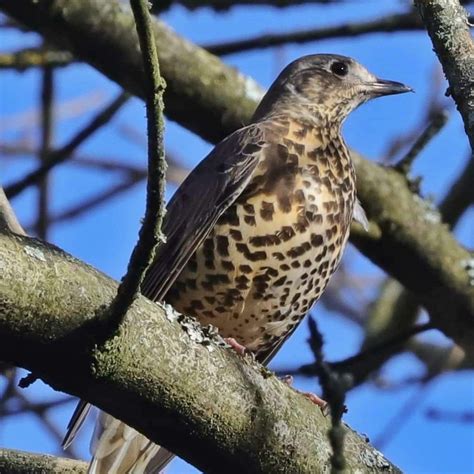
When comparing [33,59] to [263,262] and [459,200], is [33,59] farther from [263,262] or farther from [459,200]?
[459,200]

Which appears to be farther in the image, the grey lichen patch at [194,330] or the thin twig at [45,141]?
the thin twig at [45,141]

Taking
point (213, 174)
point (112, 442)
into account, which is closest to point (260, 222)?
point (213, 174)

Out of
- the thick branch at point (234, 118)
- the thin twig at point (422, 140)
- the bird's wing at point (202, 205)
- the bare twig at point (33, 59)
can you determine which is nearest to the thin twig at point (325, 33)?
the thick branch at point (234, 118)

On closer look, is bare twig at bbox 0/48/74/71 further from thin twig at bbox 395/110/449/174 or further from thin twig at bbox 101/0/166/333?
thin twig at bbox 101/0/166/333

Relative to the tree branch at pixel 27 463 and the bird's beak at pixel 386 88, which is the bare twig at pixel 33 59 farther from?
the tree branch at pixel 27 463

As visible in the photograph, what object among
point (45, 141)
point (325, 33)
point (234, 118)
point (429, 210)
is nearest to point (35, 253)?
point (234, 118)

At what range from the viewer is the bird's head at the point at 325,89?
5.75 m

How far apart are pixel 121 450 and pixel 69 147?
1.78 metres

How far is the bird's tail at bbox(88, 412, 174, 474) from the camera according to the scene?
461 centimetres

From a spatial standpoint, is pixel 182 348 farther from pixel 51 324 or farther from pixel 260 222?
pixel 260 222

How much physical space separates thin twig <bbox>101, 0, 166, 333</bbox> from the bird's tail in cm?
179

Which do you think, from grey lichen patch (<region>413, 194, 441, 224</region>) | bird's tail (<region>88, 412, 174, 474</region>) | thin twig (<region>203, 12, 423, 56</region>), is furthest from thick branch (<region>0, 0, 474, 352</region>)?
bird's tail (<region>88, 412, 174, 474</region>)

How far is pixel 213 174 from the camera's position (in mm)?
5109

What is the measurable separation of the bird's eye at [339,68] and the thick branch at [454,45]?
108 inches
